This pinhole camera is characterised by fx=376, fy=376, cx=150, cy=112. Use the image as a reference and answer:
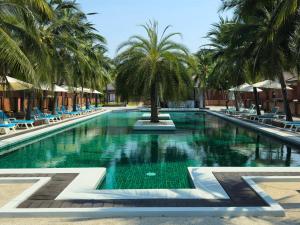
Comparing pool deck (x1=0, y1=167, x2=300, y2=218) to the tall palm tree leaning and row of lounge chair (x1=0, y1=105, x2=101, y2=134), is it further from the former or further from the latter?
the tall palm tree leaning

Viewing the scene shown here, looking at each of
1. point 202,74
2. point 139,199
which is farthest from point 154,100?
point 202,74

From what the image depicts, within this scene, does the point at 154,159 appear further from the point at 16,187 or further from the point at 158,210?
the point at 158,210

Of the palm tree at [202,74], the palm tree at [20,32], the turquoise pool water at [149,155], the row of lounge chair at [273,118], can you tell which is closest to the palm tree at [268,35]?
the row of lounge chair at [273,118]

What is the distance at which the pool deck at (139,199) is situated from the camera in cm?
548

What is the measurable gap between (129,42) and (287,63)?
317 inches

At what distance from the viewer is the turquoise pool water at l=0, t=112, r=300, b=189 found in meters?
9.26

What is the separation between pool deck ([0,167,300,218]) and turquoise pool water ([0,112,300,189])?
109 centimetres

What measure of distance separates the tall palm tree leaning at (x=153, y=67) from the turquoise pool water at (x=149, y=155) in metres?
3.43

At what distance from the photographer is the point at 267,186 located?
23.7ft

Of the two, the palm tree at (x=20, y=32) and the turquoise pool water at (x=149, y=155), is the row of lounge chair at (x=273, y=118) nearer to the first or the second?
the turquoise pool water at (x=149, y=155)

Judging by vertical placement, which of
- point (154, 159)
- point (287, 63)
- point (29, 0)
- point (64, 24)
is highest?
point (64, 24)

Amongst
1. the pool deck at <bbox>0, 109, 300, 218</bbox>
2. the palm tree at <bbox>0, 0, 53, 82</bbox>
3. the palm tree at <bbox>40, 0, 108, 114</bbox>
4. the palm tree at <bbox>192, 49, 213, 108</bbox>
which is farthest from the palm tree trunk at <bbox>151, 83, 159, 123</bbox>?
the palm tree at <bbox>192, 49, 213, 108</bbox>

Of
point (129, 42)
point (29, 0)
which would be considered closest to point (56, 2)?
point (129, 42)

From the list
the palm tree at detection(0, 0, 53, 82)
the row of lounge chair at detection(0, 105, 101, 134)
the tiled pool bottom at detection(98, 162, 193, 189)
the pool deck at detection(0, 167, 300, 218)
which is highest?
the palm tree at detection(0, 0, 53, 82)
